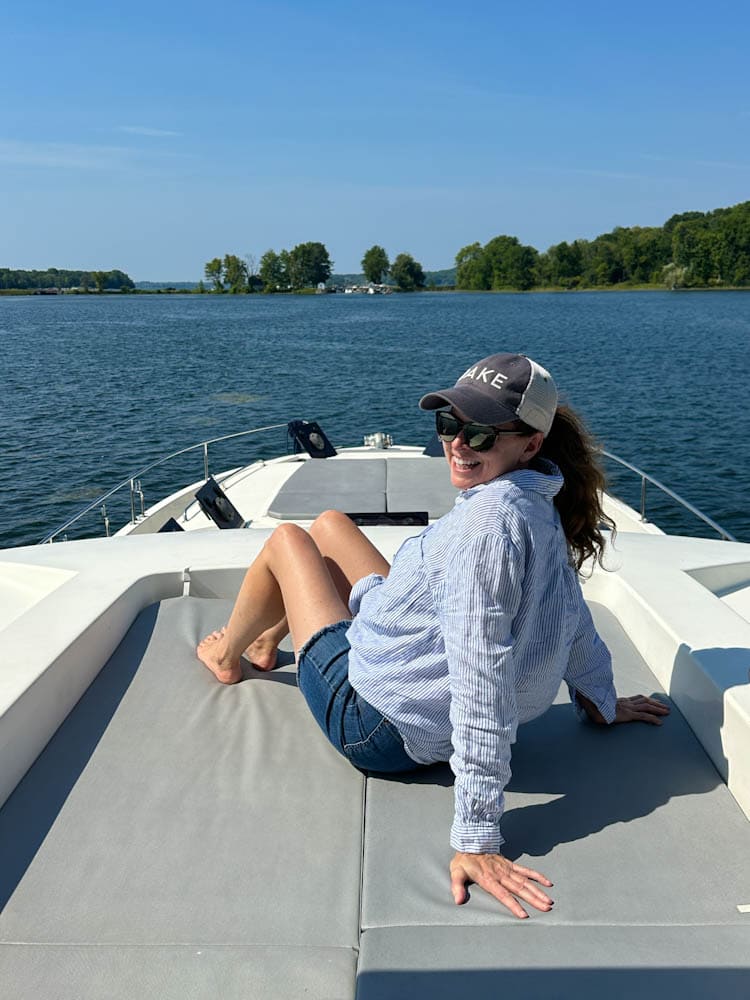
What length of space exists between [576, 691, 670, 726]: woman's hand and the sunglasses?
3.00 ft

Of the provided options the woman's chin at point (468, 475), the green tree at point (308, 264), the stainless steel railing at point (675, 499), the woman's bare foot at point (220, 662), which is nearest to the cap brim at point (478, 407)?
the woman's chin at point (468, 475)

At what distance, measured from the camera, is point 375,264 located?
154375 millimetres

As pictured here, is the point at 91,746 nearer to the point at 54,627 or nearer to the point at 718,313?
the point at 54,627

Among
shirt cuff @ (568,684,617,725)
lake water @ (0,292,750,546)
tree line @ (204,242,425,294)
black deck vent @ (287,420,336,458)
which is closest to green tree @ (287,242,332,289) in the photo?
tree line @ (204,242,425,294)

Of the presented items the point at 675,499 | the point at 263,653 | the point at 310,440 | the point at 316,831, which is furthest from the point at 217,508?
the point at 316,831

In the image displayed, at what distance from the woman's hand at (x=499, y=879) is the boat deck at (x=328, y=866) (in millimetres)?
32

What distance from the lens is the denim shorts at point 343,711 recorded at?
218cm

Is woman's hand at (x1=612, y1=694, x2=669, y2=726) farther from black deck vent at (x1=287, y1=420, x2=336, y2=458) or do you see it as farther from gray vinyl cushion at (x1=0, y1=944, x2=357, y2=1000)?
black deck vent at (x1=287, y1=420, x2=336, y2=458)

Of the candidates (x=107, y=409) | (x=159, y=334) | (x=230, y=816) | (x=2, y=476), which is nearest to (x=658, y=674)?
(x=230, y=816)

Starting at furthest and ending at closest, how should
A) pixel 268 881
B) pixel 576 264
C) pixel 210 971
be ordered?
pixel 576 264
pixel 268 881
pixel 210 971

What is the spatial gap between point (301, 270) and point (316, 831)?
6240 inches

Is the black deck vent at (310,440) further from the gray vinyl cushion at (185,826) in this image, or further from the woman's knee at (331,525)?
the gray vinyl cushion at (185,826)

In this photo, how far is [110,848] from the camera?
6.60 feet

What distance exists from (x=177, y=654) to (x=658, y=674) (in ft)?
5.42
